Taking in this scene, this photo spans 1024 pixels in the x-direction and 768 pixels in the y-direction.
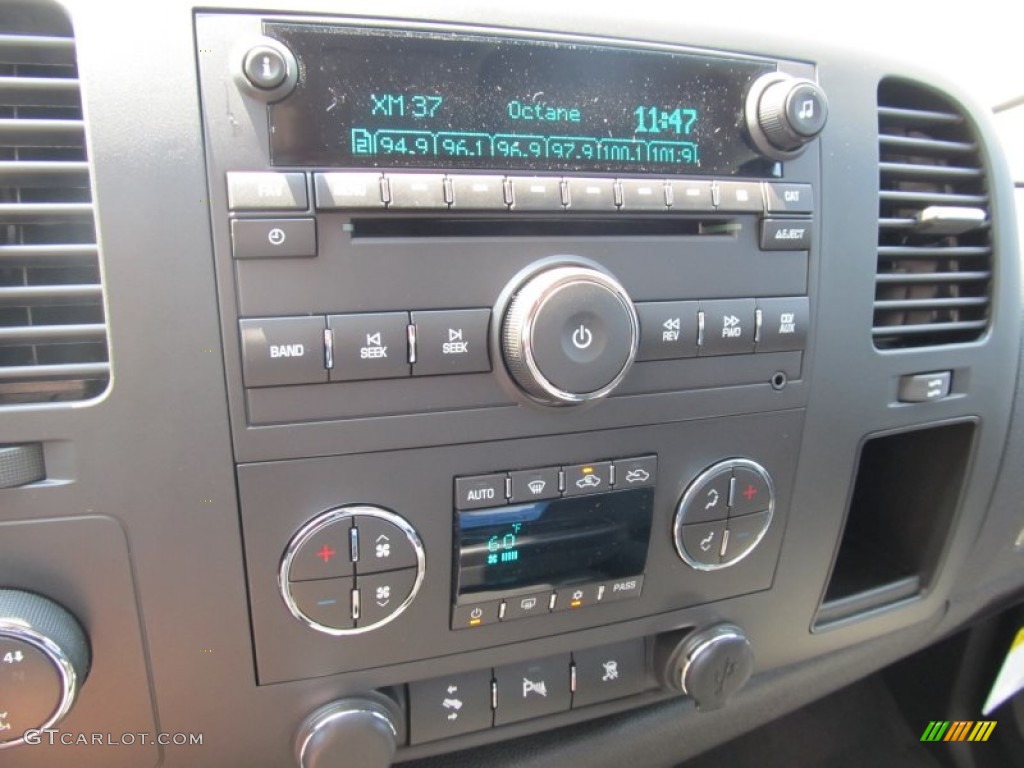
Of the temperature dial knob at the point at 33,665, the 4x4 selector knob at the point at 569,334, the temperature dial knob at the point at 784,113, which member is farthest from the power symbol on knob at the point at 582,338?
the temperature dial knob at the point at 33,665

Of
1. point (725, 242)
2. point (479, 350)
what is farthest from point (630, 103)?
point (479, 350)

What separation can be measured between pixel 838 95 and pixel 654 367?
1.14 ft

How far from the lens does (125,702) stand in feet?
2.02

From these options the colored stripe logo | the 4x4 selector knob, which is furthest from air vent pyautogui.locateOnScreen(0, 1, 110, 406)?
the colored stripe logo

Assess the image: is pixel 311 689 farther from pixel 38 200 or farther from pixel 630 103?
pixel 630 103

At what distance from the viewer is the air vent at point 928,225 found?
0.79 metres

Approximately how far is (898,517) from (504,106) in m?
0.81

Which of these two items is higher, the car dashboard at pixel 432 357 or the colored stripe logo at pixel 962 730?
the car dashboard at pixel 432 357

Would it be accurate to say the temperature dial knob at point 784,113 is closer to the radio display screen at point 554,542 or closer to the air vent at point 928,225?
the air vent at point 928,225

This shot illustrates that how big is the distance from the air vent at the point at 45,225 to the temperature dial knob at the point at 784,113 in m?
0.56

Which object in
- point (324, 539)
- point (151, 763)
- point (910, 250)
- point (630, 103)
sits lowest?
point (151, 763)

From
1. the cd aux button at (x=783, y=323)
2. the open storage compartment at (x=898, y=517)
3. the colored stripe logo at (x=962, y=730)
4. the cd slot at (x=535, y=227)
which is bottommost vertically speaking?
the colored stripe logo at (x=962, y=730)

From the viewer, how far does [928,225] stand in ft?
2.59

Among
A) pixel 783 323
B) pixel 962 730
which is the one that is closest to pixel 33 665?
pixel 783 323
